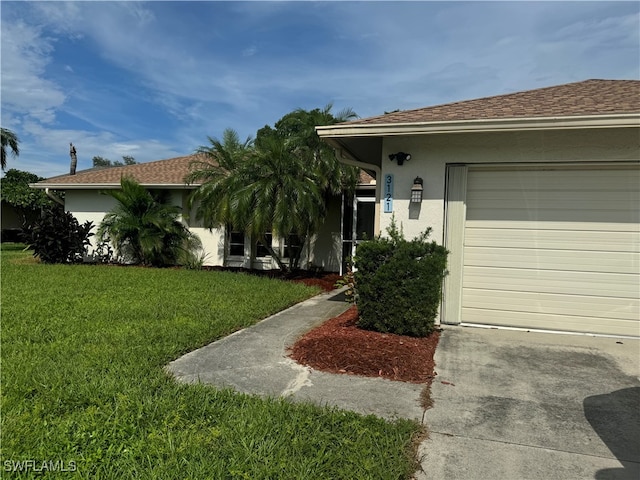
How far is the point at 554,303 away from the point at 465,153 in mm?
2640

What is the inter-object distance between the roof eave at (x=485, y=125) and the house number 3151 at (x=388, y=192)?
0.71 m

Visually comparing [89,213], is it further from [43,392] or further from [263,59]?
[43,392]

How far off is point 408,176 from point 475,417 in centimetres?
403

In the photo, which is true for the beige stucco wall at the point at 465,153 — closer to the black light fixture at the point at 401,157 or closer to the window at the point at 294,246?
the black light fixture at the point at 401,157

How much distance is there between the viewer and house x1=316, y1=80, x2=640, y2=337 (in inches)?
234

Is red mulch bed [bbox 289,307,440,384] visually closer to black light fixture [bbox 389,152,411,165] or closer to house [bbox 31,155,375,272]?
black light fixture [bbox 389,152,411,165]

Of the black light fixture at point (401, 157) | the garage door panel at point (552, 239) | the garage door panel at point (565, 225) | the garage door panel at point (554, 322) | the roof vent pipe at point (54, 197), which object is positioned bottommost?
the garage door panel at point (554, 322)

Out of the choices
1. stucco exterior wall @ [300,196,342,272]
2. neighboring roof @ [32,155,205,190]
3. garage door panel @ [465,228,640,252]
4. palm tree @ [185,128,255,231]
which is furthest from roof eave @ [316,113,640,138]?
neighboring roof @ [32,155,205,190]

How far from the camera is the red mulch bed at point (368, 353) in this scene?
4.38 meters

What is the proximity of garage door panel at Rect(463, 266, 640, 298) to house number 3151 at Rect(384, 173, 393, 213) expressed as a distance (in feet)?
5.05

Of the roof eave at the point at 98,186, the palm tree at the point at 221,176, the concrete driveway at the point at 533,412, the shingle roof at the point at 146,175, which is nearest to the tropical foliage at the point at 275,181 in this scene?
the palm tree at the point at 221,176

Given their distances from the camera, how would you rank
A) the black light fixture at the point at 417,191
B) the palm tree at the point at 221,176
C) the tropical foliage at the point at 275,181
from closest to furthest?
the black light fixture at the point at 417,191
the tropical foliage at the point at 275,181
the palm tree at the point at 221,176

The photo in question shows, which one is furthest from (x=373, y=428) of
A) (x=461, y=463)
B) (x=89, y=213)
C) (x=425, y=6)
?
(x=89, y=213)

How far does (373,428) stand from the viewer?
10.0 feet
